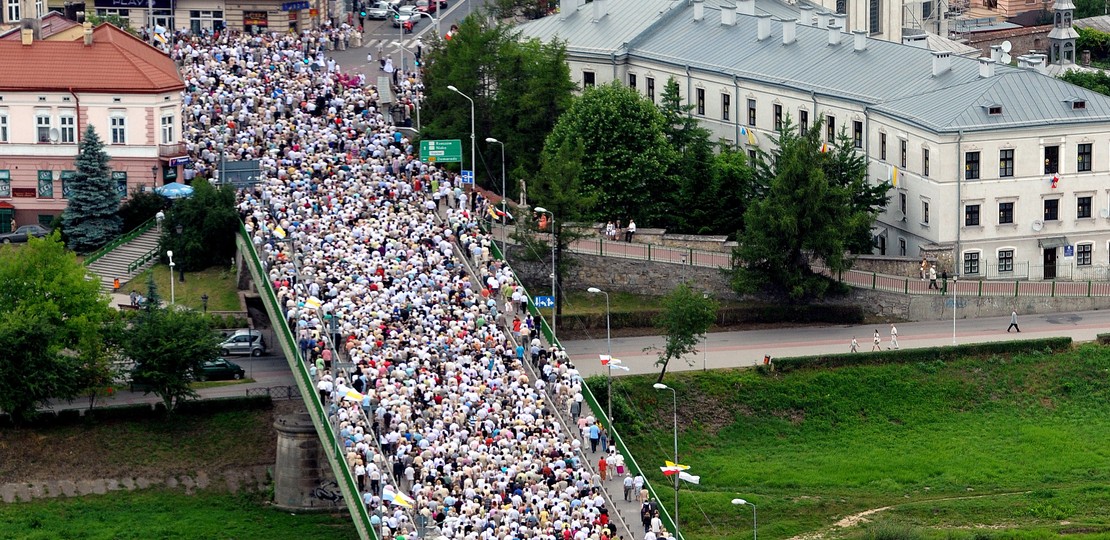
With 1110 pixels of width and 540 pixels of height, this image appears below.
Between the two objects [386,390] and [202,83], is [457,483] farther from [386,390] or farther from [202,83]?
[202,83]

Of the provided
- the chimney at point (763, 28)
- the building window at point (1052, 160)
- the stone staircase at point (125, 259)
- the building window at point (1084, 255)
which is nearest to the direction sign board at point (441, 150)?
the stone staircase at point (125, 259)

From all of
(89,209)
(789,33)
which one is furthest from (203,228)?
(789,33)


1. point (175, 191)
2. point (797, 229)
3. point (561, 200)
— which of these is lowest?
point (797, 229)

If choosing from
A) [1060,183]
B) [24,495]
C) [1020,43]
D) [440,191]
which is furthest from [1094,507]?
[1020,43]

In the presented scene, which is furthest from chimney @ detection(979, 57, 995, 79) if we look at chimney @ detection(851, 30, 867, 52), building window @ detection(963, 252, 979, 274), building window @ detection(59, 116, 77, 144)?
building window @ detection(59, 116, 77, 144)

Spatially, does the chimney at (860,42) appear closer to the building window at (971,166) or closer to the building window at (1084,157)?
the building window at (971,166)

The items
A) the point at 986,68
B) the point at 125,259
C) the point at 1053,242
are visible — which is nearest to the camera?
the point at 1053,242

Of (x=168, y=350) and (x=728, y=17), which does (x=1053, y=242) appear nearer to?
(x=728, y=17)
